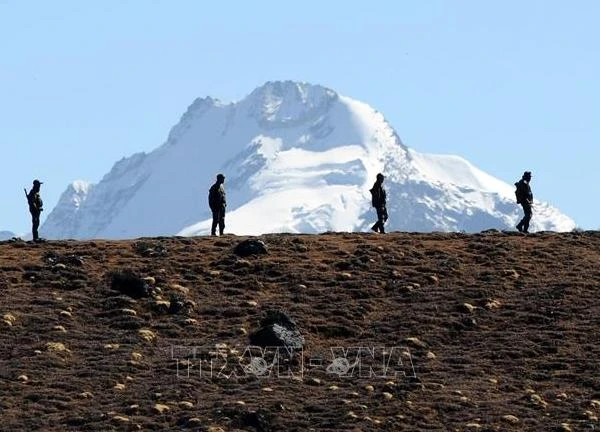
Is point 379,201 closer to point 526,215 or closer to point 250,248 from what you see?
point 526,215

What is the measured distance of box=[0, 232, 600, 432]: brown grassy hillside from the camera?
46.3m

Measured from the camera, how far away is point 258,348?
51.1 metres

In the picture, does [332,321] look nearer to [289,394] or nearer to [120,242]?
[289,394]

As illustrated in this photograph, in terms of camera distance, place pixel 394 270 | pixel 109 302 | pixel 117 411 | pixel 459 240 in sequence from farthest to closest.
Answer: pixel 459 240 → pixel 394 270 → pixel 109 302 → pixel 117 411

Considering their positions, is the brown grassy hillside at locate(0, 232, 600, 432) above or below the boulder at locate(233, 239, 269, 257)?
below

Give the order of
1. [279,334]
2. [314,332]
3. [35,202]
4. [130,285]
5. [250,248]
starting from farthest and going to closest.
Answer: [35,202] → [250,248] → [130,285] → [314,332] → [279,334]

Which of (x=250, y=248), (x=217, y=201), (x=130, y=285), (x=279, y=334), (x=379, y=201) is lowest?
(x=279, y=334)

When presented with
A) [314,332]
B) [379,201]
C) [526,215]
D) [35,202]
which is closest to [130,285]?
[314,332]

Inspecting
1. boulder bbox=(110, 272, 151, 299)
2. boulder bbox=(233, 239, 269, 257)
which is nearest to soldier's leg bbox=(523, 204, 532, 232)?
boulder bbox=(233, 239, 269, 257)

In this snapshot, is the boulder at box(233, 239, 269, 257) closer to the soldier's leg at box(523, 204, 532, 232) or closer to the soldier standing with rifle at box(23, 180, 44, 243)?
the soldier standing with rifle at box(23, 180, 44, 243)

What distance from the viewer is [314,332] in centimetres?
5309

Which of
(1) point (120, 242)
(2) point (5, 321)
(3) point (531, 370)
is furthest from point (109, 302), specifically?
(3) point (531, 370)

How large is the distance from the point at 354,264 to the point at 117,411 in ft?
50.8

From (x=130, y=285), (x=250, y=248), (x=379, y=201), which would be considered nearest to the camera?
(x=130, y=285)
